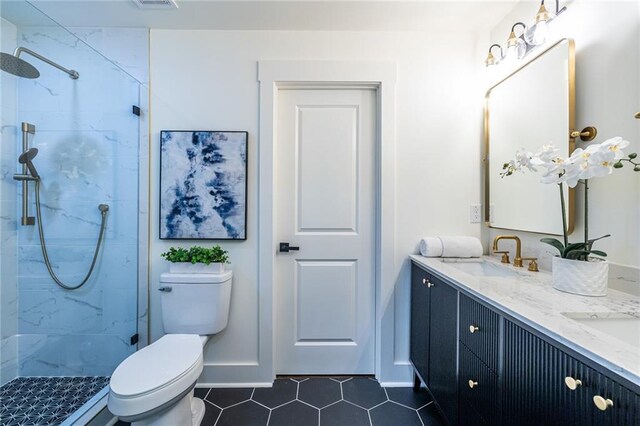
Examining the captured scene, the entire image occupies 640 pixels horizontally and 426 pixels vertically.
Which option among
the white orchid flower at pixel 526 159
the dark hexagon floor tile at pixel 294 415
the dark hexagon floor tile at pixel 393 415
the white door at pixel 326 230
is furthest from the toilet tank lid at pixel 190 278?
the white orchid flower at pixel 526 159

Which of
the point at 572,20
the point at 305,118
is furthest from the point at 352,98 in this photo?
the point at 572,20

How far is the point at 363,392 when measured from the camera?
1620mm

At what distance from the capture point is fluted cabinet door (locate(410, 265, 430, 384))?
1.46 metres

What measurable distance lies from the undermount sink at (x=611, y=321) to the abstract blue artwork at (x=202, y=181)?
1594 millimetres

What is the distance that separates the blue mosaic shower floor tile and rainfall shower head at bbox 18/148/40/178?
3.86 feet

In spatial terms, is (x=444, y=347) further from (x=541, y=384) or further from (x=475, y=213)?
(x=475, y=213)

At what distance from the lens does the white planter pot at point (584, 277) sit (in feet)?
3.00

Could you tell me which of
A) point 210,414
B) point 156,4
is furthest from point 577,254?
point 156,4

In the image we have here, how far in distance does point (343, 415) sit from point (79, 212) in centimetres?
198

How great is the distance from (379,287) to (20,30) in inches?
102

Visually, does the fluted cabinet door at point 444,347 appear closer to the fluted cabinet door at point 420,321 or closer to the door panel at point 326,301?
the fluted cabinet door at point 420,321

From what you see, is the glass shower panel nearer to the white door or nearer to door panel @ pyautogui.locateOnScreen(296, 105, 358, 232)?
the white door

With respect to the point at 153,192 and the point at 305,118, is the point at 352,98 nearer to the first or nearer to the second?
the point at 305,118

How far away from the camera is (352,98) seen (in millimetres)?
1763
